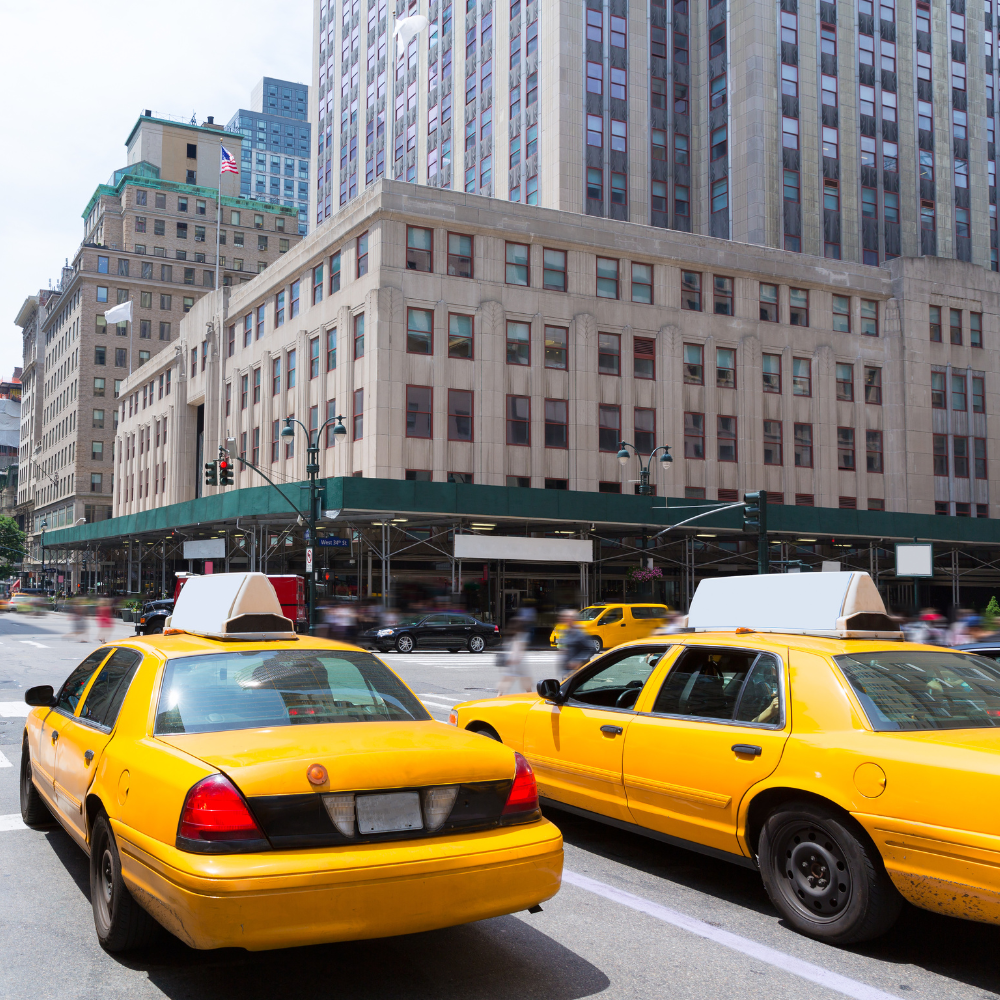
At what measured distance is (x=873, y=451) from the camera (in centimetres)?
4888

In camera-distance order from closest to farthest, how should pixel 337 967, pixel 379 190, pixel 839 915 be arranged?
pixel 337 967, pixel 839 915, pixel 379 190

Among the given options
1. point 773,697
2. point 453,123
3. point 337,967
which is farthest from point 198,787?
point 453,123

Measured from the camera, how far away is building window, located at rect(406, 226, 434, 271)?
4038cm

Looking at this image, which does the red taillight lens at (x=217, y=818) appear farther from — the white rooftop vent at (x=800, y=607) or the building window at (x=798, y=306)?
the building window at (x=798, y=306)

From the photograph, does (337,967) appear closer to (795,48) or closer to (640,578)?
(640,578)

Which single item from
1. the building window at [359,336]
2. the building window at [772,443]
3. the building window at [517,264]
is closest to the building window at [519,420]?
the building window at [517,264]

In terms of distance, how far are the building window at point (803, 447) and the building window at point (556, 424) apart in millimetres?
12370

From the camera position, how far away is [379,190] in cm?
3953

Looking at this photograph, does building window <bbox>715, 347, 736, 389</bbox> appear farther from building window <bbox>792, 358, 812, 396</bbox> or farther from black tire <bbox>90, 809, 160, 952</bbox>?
black tire <bbox>90, 809, 160, 952</bbox>

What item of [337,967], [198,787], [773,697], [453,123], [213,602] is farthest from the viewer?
[453,123]

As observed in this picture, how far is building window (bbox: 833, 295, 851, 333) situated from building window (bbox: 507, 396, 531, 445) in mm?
17932

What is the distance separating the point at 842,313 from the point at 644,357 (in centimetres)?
1216

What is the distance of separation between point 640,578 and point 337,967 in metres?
36.5

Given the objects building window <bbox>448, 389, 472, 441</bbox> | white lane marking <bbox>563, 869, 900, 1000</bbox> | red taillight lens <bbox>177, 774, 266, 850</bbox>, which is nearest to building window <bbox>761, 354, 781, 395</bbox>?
building window <bbox>448, 389, 472, 441</bbox>
